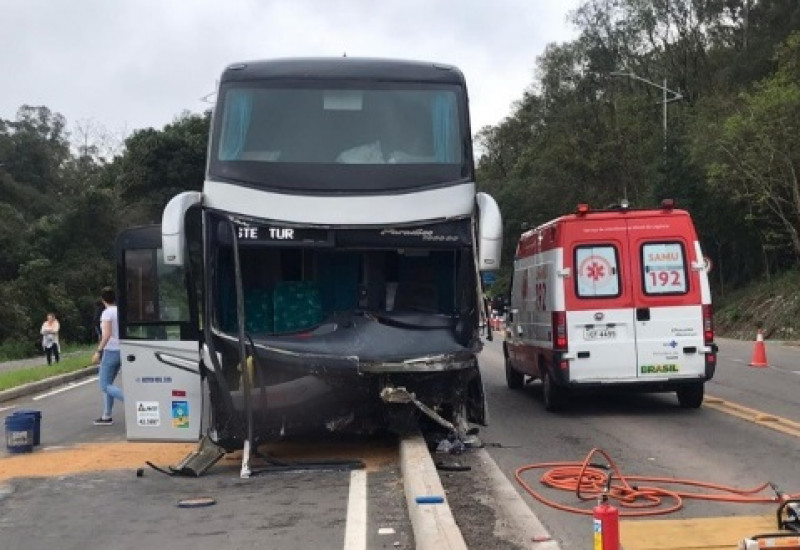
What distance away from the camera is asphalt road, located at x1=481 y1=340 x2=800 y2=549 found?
25.6ft

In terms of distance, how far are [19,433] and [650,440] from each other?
7.01 meters

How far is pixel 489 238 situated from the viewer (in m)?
9.65

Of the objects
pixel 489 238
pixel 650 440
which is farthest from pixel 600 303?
pixel 489 238

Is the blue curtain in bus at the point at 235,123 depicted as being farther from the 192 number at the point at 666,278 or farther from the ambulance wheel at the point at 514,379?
the ambulance wheel at the point at 514,379

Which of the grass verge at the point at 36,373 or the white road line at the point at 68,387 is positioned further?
the grass verge at the point at 36,373

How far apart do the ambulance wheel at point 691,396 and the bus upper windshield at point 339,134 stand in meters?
5.07

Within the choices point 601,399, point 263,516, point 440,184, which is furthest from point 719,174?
point 263,516

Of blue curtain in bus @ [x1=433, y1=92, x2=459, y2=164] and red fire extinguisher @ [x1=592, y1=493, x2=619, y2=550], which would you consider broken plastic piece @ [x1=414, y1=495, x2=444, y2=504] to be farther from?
blue curtain in bus @ [x1=433, y1=92, x2=459, y2=164]

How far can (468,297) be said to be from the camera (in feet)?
32.5

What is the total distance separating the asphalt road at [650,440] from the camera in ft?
25.6

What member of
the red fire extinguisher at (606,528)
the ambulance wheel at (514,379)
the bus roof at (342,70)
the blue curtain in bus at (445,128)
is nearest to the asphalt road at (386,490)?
the red fire extinguisher at (606,528)

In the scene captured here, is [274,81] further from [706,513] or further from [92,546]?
[706,513]

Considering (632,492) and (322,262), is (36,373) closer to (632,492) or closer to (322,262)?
(322,262)

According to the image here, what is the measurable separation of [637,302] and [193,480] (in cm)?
627
